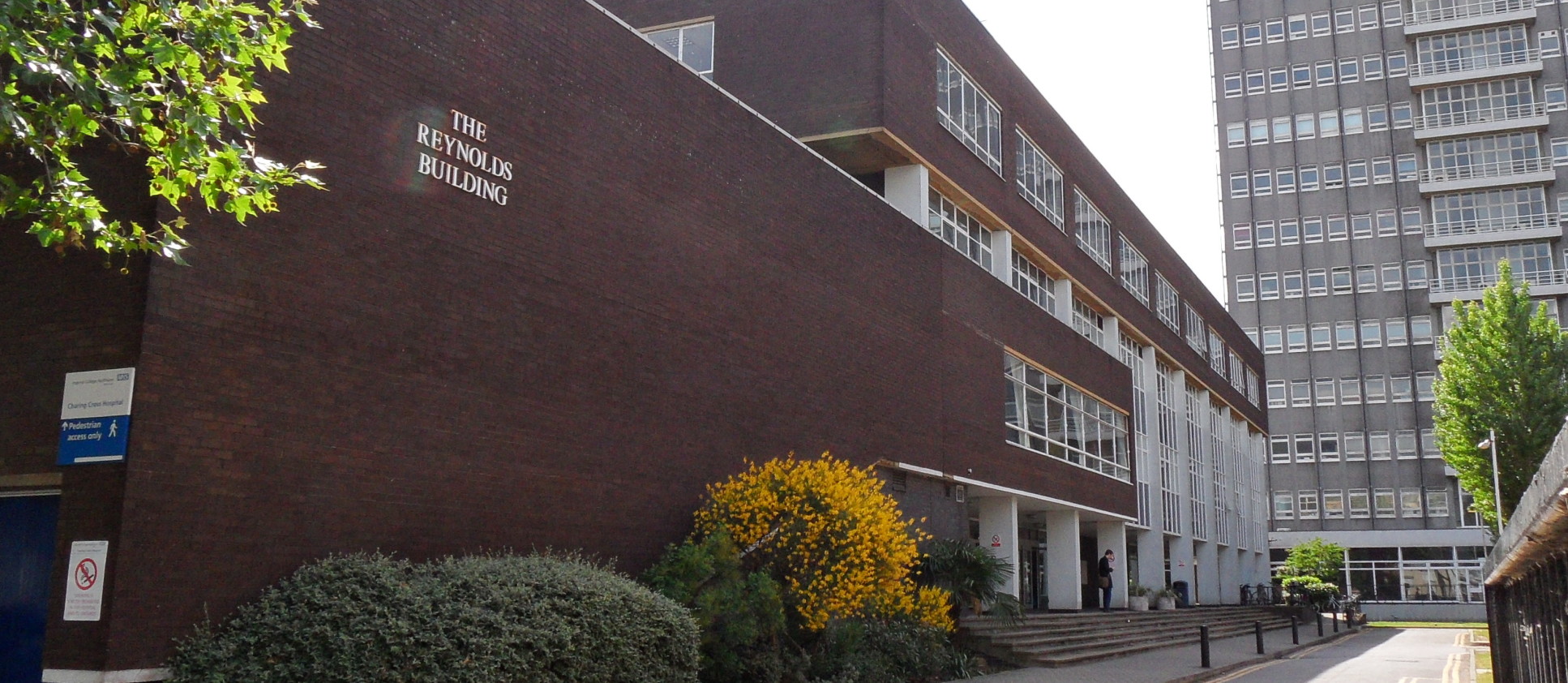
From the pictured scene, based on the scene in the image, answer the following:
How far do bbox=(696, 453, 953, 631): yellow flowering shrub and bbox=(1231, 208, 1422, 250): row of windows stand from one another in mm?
62125

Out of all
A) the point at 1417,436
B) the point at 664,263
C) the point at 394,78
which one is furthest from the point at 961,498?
the point at 1417,436

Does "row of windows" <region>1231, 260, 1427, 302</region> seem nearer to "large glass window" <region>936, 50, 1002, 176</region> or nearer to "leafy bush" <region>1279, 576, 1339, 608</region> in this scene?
"leafy bush" <region>1279, 576, 1339, 608</region>

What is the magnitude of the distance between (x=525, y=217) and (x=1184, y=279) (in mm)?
37560

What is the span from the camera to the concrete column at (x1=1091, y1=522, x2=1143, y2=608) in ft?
113

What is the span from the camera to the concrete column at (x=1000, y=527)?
2683cm

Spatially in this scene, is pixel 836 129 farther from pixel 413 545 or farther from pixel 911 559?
pixel 413 545

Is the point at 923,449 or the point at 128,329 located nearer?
the point at 128,329

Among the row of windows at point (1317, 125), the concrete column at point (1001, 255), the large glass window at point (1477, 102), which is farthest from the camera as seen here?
the row of windows at point (1317, 125)

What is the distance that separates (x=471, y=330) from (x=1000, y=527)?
16813 millimetres

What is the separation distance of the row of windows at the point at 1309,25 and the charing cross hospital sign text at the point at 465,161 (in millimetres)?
69697

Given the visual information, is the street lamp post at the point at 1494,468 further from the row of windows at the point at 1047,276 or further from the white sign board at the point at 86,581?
the white sign board at the point at 86,581

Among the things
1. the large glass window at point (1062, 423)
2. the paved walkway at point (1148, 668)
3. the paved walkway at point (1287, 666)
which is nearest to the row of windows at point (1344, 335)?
the paved walkway at point (1287, 666)

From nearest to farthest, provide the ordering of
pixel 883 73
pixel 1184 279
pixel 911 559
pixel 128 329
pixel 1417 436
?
pixel 128 329 → pixel 911 559 → pixel 883 73 → pixel 1184 279 → pixel 1417 436

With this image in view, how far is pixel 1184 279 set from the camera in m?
46.9
